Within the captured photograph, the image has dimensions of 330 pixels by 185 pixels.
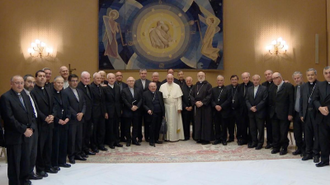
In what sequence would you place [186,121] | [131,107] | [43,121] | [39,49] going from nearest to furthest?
[43,121]
[131,107]
[186,121]
[39,49]

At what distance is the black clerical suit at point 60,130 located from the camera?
494 centimetres

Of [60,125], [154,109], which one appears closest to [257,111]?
[154,109]

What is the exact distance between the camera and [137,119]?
23.4ft

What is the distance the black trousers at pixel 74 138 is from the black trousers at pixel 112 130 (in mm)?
1124

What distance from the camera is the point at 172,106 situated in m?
7.59

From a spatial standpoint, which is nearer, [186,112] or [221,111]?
[221,111]

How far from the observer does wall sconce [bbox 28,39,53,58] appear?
9.78m

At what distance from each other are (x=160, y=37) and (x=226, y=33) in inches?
92.1

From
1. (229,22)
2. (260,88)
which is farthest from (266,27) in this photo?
(260,88)

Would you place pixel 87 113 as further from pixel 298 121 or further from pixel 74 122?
pixel 298 121

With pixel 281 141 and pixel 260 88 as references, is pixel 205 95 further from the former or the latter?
pixel 281 141

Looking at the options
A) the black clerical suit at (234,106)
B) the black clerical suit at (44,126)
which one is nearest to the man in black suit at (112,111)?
the black clerical suit at (44,126)

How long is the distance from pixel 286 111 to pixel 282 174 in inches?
71.8

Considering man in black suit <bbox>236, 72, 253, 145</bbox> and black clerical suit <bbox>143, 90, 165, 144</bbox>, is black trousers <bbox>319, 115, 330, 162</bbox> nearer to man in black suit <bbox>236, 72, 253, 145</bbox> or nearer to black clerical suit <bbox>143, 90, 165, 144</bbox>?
man in black suit <bbox>236, 72, 253, 145</bbox>
